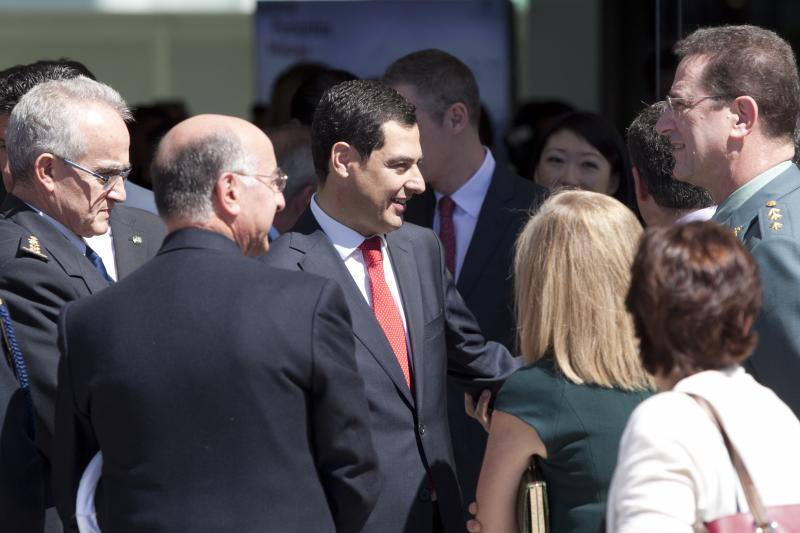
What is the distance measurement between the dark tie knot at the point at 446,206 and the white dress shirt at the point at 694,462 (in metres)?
2.52

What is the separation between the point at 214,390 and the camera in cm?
241

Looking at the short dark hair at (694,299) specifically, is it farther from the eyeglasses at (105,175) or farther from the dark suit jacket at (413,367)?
the eyeglasses at (105,175)

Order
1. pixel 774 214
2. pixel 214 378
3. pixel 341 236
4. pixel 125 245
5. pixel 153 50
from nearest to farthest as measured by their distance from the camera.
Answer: pixel 214 378 < pixel 774 214 < pixel 341 236 < pixel 125 245 < pixel 153 50

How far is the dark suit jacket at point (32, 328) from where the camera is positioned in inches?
115

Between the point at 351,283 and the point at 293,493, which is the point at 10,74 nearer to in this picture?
the point at 351,283

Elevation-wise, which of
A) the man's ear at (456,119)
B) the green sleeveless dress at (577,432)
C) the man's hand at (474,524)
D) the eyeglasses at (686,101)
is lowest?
the man's hand at (474,524)

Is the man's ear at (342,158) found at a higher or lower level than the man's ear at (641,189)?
higher

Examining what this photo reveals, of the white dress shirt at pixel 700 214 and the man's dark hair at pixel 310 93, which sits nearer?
the white dress shirt at pixel 700 214

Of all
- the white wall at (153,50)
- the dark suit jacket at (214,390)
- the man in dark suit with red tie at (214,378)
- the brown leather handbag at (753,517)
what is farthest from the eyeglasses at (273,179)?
the white wall at (153,50)

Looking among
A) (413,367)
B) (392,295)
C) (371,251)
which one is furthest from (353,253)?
(413,367)

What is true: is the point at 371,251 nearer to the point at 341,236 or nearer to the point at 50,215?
the point at 341,236

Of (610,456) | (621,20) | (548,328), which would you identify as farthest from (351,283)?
(621,20)

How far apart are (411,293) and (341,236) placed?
241mm

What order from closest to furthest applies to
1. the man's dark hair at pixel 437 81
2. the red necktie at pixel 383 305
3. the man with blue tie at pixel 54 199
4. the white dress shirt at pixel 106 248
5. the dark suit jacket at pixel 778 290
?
the dark suit jacket at pixel 778 290 < the man with blue tie at pixel 54 199 < the red necktie at pixel 383 305 < the white dress shirt at pixel 106 248 < the man's dark hair at pixel 437 81
